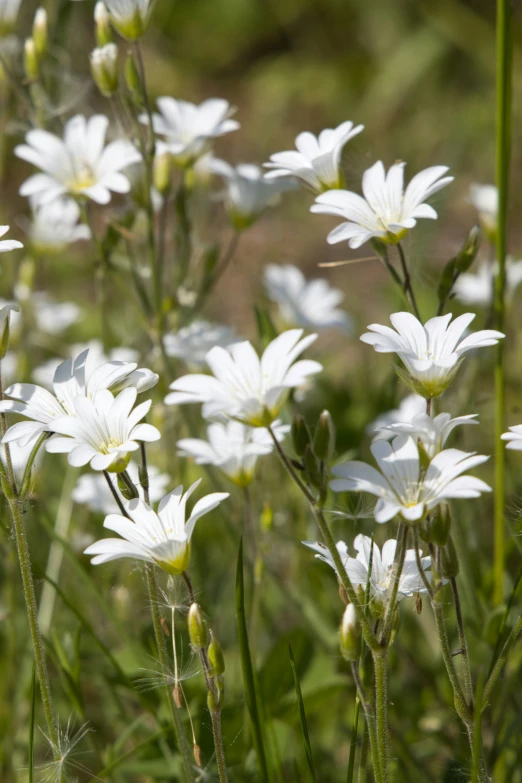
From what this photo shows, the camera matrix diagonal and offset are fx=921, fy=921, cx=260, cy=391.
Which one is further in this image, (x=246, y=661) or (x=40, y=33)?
(x=40, y=33)

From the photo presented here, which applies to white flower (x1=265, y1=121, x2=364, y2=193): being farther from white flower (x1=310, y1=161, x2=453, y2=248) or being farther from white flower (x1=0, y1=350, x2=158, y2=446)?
white flower (x1=0, y1=350, x2=158, y2=446)

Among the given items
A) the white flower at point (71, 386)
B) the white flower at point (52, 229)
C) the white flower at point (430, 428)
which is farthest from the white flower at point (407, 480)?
the white flower at point (52, 229)

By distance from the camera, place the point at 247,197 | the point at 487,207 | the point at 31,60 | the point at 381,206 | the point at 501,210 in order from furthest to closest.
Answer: the point at 487,207
the point at 247,197
the point at 31,60
the point at 501,210
the point at 381,206

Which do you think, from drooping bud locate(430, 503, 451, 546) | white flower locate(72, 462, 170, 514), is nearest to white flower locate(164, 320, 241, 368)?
Result: white flower locate(72, 462, 170, 514)

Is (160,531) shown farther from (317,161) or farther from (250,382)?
(317,161)

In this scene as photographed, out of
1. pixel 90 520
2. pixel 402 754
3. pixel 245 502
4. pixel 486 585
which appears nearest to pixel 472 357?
pixel 486 585

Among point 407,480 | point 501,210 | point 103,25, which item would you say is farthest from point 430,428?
point 103,25

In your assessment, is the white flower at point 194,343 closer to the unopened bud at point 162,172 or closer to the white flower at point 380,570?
the unopened bud at point 162,172
